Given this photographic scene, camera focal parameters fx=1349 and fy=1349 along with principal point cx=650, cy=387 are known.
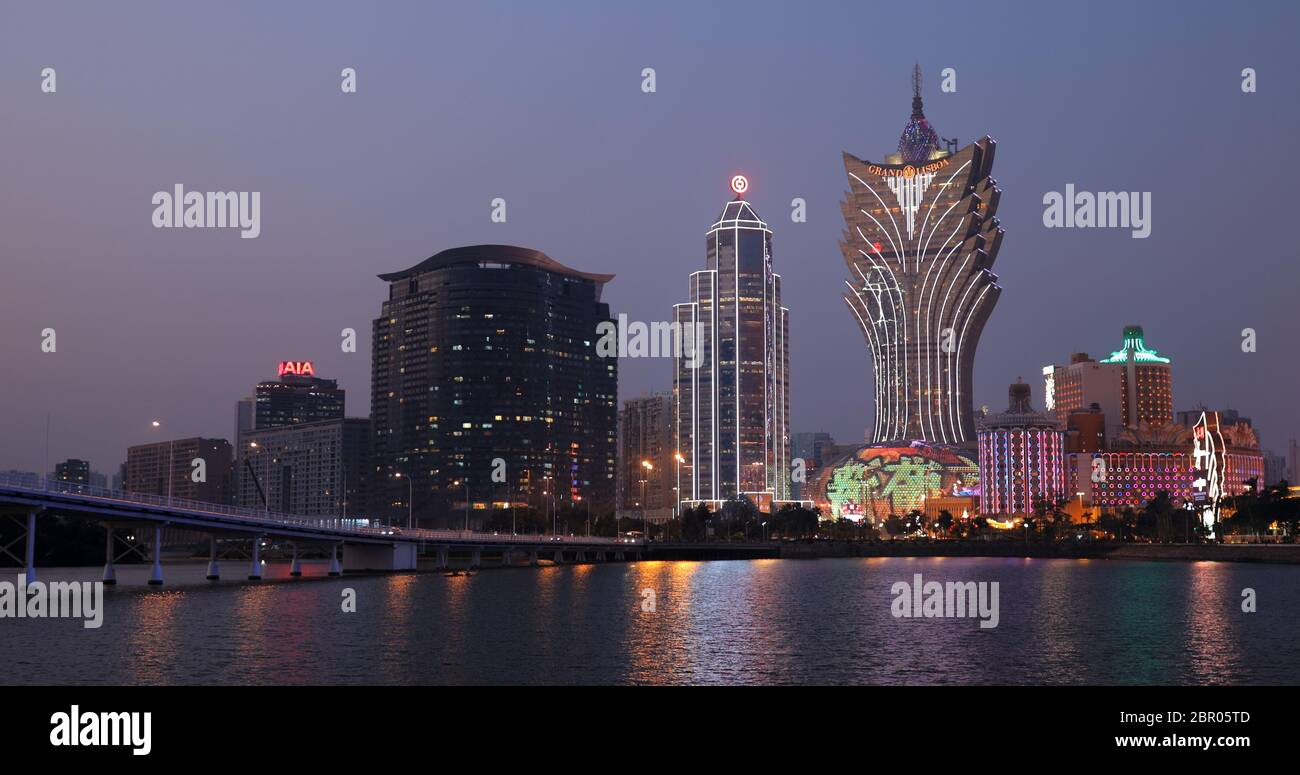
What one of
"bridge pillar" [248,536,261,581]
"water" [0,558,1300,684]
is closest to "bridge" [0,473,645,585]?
"bridge pillar" [248,536,261,581]

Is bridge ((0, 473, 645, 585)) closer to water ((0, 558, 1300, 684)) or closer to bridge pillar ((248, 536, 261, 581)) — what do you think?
bridge pillar ((248, 536, 261, 581))

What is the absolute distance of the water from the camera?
204 feet

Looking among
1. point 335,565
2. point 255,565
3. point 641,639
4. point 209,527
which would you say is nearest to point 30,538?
point 209,527

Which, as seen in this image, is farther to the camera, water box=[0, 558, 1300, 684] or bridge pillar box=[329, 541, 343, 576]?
bridge pillar box=[329, 541, 343, 576]

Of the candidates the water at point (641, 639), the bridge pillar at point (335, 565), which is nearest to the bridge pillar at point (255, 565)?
the water at point (641, 639)

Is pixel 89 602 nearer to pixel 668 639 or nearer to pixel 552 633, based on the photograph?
pixel 552 633

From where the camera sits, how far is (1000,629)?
284ft

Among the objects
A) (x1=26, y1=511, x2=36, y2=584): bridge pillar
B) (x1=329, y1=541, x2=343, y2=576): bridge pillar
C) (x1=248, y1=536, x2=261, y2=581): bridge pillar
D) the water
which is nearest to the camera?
the water

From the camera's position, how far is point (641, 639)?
8056 centimetres

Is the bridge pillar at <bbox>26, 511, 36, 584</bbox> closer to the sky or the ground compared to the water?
closer to the sky
